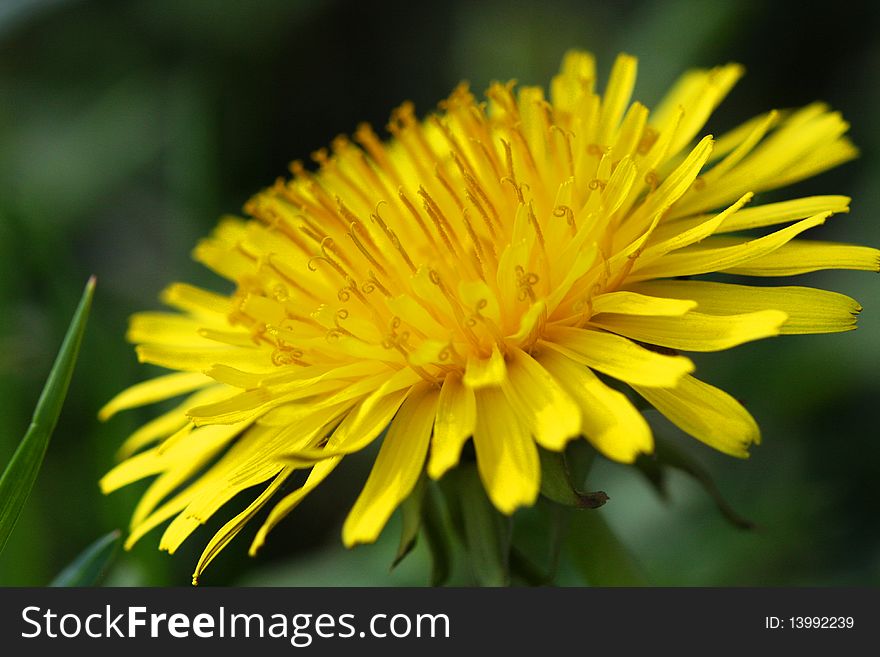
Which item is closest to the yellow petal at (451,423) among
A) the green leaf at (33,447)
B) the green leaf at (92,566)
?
the green leaf at (33,447)

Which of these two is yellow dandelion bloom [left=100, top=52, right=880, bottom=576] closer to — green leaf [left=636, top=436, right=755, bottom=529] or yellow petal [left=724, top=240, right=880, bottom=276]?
yellow petal [left=724, top=240, right=880, bottom=276]

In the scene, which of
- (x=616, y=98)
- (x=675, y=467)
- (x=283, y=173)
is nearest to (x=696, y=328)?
(x=675, y=467)

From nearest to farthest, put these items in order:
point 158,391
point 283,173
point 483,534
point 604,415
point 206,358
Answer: point 604,415 < point 483,534 < point 206,358 < point 158,391 < point 283,173

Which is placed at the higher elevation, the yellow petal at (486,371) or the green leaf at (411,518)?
the yellow petal at (486,371)

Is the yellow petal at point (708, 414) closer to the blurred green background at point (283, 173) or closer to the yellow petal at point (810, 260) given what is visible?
the yellow petal at point (810, 260)

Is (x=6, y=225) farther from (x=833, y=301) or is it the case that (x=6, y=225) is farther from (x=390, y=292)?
(x=833, y=301)

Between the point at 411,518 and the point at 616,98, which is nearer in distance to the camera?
the point at 411,518

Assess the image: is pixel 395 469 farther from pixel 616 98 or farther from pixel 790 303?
pixel 616 98
